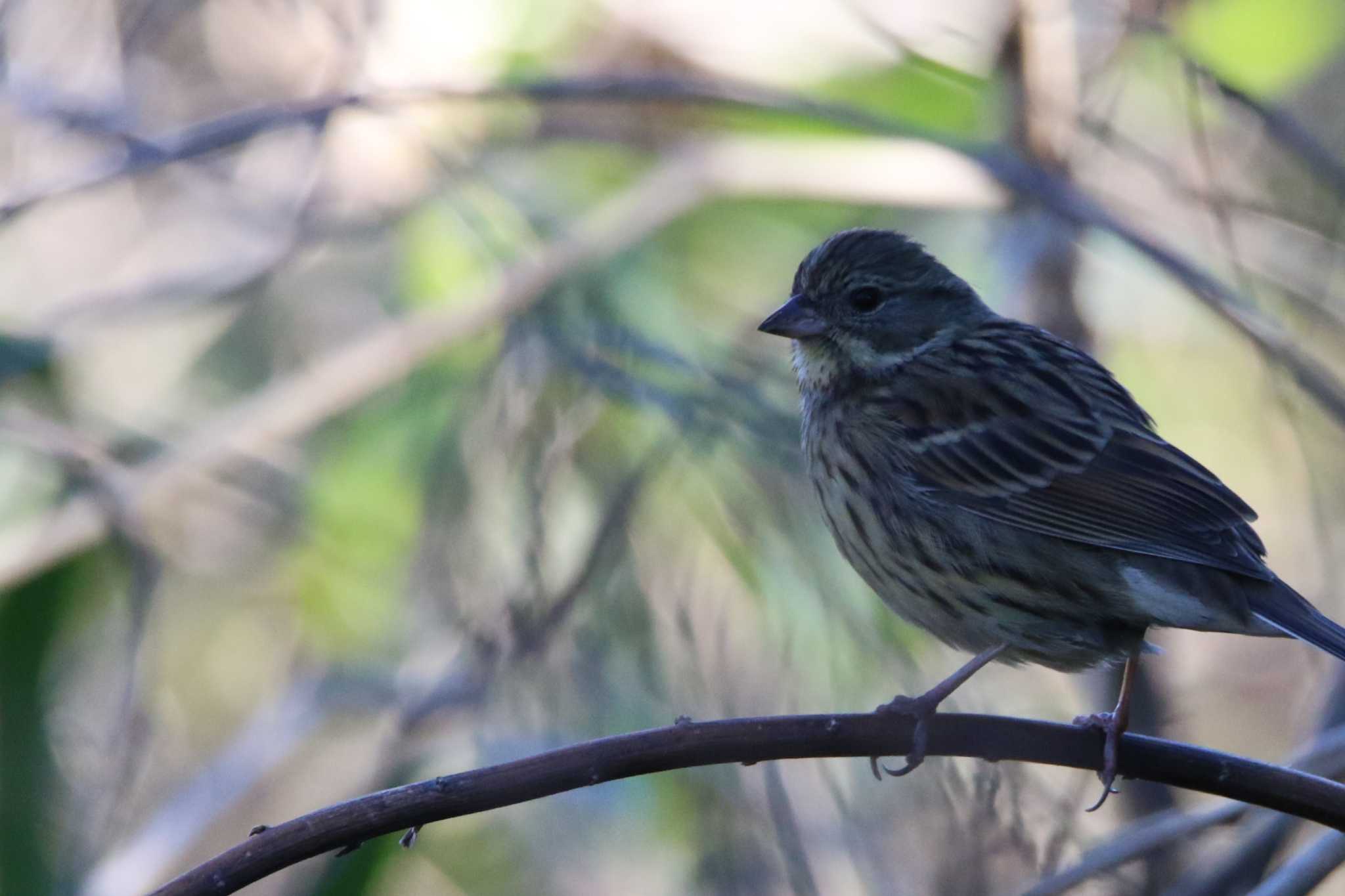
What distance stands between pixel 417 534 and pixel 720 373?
1080 mm

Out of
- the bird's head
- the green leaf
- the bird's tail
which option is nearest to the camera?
the bird's tail

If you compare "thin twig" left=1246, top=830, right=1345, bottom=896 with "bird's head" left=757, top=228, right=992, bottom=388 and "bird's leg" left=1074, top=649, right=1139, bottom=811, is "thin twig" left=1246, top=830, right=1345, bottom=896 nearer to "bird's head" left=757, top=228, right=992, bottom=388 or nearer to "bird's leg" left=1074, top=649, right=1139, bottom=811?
"bird's leg" left=1074, top=649, right=1139, bottom=811

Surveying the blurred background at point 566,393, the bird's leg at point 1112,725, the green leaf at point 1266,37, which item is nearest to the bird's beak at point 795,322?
A: the blurred background at point 566,393

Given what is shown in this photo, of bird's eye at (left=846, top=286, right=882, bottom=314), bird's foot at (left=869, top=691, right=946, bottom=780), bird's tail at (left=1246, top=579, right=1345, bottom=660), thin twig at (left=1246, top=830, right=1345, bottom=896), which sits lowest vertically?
thin twig at (left=1246, top=830, right=1345, bottom=896)

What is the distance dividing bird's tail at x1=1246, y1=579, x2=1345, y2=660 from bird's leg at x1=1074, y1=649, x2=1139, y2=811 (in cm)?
25

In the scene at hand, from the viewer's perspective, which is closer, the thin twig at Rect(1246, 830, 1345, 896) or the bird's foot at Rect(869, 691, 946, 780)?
the bird's foot at Rect(869, 691, 946, 780)

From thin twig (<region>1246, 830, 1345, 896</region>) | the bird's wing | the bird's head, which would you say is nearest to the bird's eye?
the bird's head

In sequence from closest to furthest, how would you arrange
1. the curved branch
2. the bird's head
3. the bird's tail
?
the curved branch < the bird's tail < the bird's head

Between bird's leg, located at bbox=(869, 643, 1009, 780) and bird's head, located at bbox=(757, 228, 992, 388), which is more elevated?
bird's head, located at bbox=(757, 228, 992, 388)

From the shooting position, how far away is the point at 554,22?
5258 mm

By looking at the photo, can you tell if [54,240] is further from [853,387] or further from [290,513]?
[853,387]

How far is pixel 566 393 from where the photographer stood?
4.09m

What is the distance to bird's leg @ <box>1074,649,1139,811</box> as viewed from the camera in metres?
2.46

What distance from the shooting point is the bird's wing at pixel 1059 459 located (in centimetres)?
301
